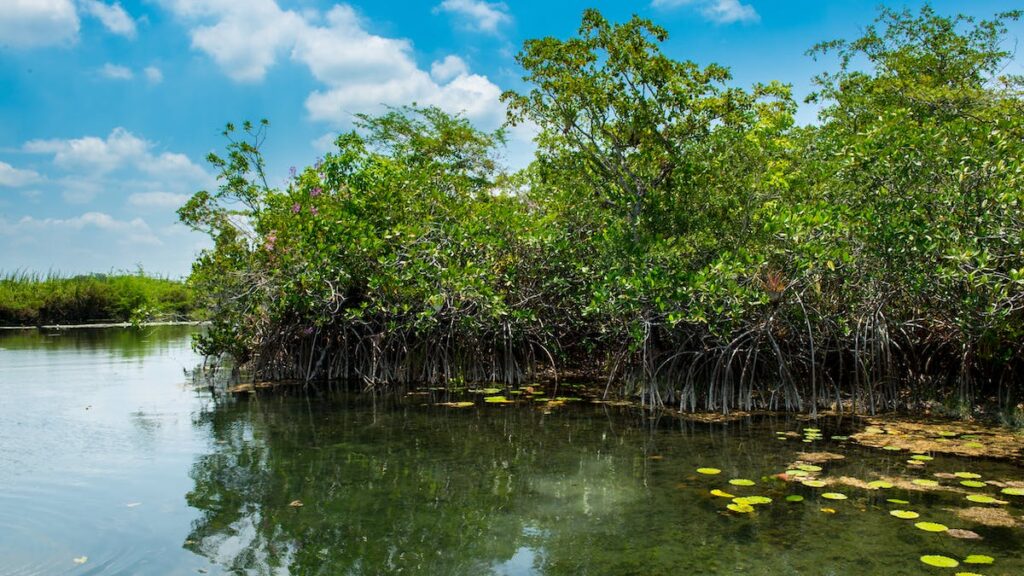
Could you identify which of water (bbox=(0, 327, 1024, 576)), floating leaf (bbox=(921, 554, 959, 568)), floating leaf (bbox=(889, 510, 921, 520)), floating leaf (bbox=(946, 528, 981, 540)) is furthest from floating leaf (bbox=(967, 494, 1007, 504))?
floating leaf (bbox=(921, 554, 959, 568))

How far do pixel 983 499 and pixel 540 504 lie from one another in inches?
112

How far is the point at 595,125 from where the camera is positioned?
8.76 metres

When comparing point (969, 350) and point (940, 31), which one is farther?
point (940, 31)

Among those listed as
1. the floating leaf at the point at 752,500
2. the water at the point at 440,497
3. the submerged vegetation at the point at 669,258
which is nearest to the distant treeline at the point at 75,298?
the submerged vegetation at the point at 669,258

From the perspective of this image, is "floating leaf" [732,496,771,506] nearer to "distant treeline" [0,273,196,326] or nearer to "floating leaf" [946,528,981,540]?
"floating leaf" [946,528,981,540]

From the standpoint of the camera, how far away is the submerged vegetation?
693 cm

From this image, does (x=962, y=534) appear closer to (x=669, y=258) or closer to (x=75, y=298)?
(x=669, y=258)

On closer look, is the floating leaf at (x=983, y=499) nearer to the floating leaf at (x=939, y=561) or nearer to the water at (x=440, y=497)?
the water at (x=440, y=497)

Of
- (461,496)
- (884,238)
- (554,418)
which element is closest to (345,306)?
(554,418)

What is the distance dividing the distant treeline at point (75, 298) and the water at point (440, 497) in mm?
23053

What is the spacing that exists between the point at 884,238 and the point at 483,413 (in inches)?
183

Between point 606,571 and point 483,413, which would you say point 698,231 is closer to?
point 483,413

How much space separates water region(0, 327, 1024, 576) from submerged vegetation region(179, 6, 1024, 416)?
1210 millimetres

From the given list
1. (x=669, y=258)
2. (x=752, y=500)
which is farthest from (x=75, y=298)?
(x=752, y=500)
